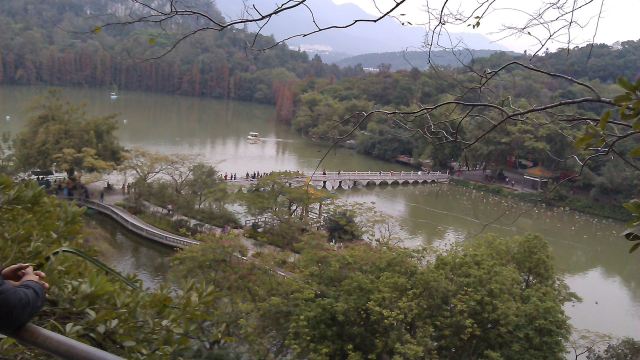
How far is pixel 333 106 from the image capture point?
20766 mm

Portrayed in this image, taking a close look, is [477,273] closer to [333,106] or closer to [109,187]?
[109,187]

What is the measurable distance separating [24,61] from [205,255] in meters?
27.7

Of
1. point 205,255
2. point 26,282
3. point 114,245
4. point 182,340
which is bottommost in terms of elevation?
point 114,245

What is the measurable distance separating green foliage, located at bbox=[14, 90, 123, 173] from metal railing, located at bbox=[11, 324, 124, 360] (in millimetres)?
10386

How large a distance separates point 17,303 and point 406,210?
12.5m

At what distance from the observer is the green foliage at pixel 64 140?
10438mm

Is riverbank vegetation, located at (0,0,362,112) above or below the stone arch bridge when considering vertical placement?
above

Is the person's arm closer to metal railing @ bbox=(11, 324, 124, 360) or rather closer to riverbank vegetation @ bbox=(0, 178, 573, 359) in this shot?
metal railing @ bbox=(11, 324, 124, 360)

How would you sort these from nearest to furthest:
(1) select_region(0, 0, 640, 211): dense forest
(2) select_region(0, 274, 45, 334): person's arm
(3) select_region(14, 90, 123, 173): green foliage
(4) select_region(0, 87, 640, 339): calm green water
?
(2) select_region(0, 274, 45, 334): person's arm
(4) select_region(0, 87, 640, 339): calm green water
(3) select_region(14, 90, 123, 173): green foliage
(1) select_region(0, 0, 640, 211): dense forest

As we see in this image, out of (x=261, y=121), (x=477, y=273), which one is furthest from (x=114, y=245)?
(x=261, y=121)

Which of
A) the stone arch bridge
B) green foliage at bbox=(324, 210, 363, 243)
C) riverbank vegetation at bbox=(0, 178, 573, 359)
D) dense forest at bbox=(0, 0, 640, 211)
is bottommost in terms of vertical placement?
the stone arch bridge

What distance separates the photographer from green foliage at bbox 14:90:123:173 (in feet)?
34.2

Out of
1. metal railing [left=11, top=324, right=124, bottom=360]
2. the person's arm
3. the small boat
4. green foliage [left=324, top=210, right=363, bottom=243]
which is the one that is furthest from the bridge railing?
the small boat

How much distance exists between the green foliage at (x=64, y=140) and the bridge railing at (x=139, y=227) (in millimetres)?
746
